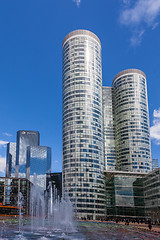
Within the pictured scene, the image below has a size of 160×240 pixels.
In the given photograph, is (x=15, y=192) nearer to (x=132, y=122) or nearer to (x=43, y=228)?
(x=132, y=122)

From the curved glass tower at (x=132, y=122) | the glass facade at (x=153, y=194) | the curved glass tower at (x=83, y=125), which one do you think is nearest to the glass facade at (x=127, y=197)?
the glass facade at (x=153, y=194)

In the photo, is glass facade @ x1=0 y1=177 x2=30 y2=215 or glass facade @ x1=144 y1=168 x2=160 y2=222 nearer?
glass facade @ x1=144 y1=168 x2=160 y2=222

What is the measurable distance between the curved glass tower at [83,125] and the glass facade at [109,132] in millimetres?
36996

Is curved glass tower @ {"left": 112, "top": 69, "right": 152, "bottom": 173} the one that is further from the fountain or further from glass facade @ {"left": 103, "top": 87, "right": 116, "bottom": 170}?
the fountain

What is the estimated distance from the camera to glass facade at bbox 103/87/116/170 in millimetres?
175125

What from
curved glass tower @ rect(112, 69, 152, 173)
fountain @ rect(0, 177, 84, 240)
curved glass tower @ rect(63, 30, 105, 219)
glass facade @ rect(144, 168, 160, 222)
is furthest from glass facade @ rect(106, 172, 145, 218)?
curved glass tower @ rect(112, 69, 152, 173)

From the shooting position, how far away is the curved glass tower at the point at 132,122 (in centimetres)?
16175

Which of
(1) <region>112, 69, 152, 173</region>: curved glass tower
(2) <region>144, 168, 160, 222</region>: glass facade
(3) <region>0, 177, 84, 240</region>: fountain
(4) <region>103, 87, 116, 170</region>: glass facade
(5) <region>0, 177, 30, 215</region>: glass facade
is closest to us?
(3) <region>0, 177, 84, 240</region>: fountain

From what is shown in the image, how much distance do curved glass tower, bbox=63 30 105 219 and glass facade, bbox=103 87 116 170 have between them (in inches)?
1457

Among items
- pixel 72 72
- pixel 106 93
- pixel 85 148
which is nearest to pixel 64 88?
pixel 72 72

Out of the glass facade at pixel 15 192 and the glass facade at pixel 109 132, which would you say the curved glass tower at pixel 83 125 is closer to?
the glass facade at pixel 15 192

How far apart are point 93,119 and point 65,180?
113ft

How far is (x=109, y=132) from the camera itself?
591 feet

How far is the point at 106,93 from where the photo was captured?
18988 centimetres
